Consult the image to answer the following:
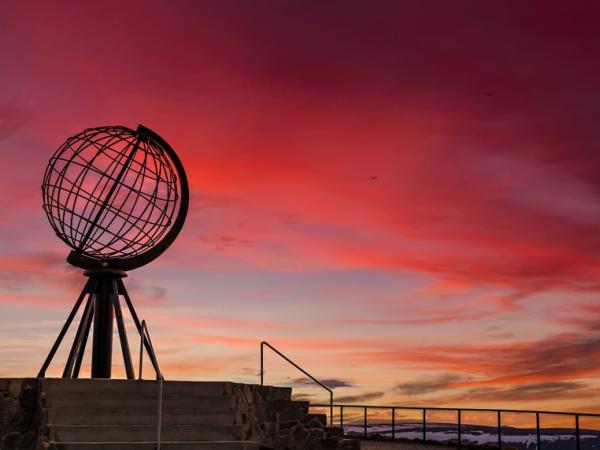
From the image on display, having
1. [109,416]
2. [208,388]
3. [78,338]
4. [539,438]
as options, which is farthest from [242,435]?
[539,438]

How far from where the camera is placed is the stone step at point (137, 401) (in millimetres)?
17703

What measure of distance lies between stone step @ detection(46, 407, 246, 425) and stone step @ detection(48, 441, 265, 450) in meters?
0.69

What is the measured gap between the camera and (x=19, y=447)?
1781 centimetres

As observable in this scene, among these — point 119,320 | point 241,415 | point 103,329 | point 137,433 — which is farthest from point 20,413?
point 119,320

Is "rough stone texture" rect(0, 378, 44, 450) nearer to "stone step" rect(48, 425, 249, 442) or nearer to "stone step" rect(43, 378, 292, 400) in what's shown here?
"stone step" rect(43, 378, 292, 400)

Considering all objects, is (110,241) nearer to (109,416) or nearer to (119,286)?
(119,286)

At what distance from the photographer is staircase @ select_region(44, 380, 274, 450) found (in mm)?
16781

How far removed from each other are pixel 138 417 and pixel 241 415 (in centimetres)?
212

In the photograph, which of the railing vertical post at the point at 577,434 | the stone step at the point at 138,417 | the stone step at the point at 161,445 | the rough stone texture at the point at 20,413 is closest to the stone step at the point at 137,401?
the stone step at the point at 138,417

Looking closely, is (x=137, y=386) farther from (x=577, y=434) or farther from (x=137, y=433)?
(x=577, y=434)

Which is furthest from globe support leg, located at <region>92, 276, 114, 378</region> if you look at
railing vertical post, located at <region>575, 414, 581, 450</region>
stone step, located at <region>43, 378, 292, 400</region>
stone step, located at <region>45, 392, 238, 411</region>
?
railing vertical post, located at <region>575, 414, 581, 450</region>

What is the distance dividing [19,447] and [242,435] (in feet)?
14.6

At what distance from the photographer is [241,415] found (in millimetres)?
18250

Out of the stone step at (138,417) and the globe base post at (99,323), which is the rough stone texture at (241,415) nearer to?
the stone step at (138,417)
